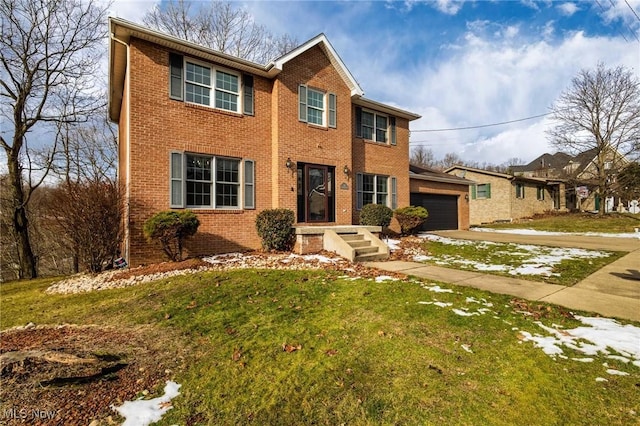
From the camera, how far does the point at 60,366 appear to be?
113 inches

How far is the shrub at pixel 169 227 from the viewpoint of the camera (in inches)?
294

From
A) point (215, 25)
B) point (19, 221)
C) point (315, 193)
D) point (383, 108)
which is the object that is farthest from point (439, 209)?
point (19, 221)

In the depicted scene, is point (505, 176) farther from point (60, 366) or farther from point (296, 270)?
point (60, 366)

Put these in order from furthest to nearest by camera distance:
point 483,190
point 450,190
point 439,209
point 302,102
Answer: point 483,190 → point 450,190 → point 439,209 → point 302,102

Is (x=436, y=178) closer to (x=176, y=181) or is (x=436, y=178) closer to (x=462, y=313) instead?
(x=176, y=181)

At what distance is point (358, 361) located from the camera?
3.09 m

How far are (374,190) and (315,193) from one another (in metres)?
3.55

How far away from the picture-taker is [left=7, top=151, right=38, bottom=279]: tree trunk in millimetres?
11172

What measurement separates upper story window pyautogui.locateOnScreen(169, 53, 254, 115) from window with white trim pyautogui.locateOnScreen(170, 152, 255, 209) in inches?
69.0

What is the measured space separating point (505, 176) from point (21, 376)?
28.5 m

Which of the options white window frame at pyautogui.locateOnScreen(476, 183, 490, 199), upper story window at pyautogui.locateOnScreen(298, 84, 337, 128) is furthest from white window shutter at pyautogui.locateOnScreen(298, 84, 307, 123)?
white window frame at pyautogui.locateOnScreen(476, 183, 490, 199)

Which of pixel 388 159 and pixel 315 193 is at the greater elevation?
pixel 388 159

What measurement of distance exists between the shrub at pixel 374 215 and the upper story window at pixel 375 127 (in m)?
3.34

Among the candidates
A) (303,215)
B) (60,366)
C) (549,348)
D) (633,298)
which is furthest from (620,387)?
(303,215)
